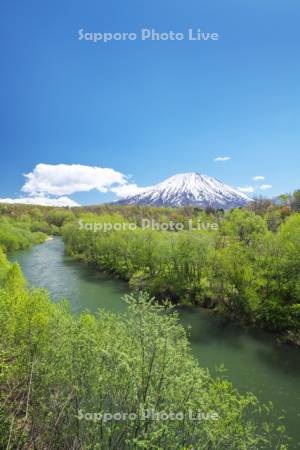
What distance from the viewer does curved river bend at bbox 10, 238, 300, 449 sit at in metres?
22.2

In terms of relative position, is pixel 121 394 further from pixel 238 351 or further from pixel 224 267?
pixel 224 267

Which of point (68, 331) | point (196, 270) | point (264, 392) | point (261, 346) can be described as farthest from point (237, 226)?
point (68, 331)

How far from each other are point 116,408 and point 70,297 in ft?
112

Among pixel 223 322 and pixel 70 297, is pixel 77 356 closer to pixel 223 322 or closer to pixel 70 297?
pixel 223 322

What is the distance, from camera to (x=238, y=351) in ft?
95.9

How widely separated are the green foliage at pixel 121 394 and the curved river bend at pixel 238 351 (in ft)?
31.6

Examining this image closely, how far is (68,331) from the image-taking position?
15422 mm

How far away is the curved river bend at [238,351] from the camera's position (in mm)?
22222

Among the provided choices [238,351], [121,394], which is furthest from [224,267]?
[121,394]

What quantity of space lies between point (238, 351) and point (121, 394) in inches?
793

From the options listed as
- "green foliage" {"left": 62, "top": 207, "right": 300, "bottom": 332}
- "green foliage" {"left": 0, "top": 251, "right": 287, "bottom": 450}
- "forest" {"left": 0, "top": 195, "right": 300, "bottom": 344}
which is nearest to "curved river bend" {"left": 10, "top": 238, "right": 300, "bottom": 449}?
"forest" {"left": 0, "top": 195, "right": 300, "bottom": 344}

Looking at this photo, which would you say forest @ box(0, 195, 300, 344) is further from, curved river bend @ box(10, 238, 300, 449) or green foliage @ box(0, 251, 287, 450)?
green foliage @ box(0, 251, 287, 450)

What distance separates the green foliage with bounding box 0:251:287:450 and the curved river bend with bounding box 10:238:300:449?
9635 mm

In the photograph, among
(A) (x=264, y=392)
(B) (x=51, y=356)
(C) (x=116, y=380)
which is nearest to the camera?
(C) (x=116, y=380)
